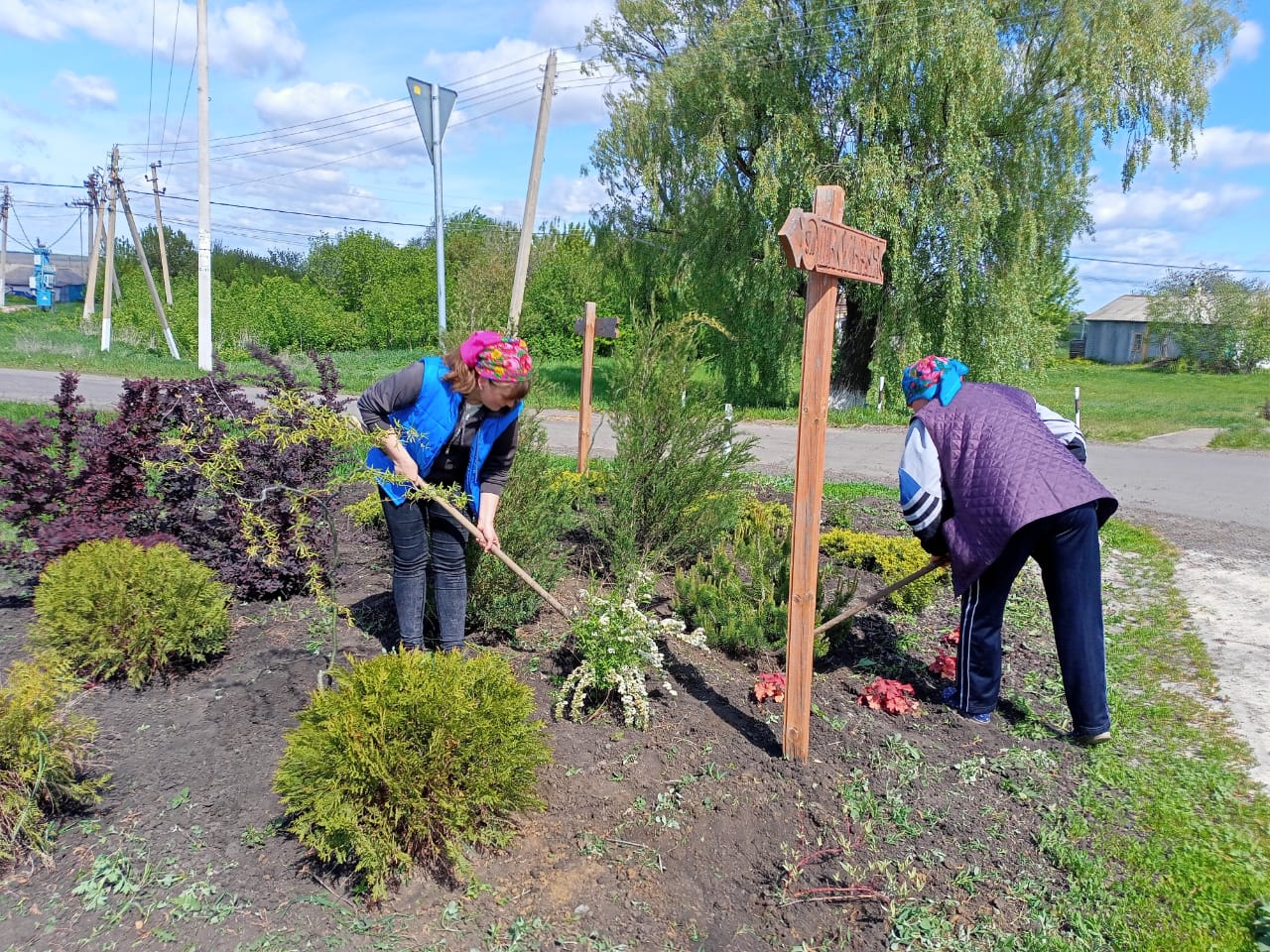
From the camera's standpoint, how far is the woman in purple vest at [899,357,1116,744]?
11.1 feet

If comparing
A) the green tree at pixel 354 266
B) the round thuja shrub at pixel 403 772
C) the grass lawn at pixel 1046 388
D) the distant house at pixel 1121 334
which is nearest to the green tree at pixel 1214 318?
the grass lawn at pixel 1046 388

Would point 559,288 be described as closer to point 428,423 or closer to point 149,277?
point 149,277

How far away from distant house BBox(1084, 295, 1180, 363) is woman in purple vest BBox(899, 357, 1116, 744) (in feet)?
162

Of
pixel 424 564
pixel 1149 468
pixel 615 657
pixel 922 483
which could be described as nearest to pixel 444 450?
pixel 424 564

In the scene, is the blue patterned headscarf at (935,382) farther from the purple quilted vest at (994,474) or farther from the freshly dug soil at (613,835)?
the freshly dug soil at (613,835)

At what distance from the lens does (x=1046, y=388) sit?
84.0 ft

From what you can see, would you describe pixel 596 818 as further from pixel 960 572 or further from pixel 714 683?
pixel 960 572

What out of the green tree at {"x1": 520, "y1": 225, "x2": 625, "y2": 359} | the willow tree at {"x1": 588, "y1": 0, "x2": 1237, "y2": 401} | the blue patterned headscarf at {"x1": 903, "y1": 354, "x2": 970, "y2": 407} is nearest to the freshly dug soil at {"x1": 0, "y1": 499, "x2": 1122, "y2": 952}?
the blue patterned headscarf at {"x1": 903, "y1": 354, "x2": 970, "y2": 407}

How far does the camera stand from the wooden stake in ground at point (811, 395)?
2.89 metres

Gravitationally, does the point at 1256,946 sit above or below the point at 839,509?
below

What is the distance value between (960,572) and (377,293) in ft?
109

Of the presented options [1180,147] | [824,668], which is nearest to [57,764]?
[824,668]

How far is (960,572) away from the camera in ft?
11.7

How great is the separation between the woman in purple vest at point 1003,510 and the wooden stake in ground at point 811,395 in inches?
22.2
